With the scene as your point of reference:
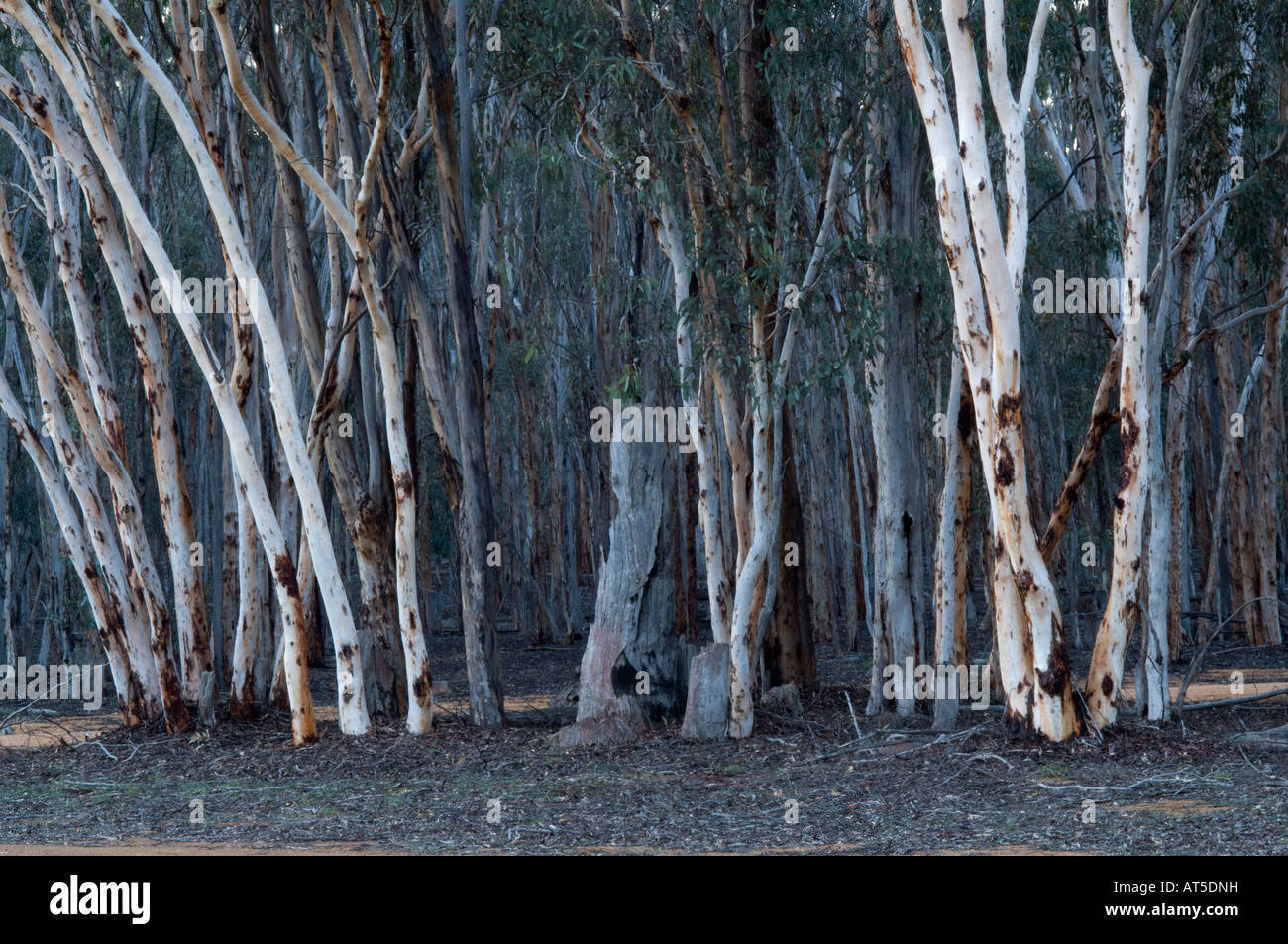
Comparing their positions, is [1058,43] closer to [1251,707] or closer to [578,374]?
[1251,707]

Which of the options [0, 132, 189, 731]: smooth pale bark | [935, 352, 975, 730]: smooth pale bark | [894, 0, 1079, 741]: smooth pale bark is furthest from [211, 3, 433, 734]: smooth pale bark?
[935, 352, 975, 730]: smooth pale bark

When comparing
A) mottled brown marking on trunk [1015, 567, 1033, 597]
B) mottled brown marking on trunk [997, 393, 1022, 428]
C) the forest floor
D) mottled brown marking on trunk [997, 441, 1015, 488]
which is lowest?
the forest floor

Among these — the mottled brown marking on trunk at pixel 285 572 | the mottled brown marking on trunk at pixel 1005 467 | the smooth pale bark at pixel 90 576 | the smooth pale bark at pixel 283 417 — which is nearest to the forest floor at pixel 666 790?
the smooth pale bark at pixel 90 576

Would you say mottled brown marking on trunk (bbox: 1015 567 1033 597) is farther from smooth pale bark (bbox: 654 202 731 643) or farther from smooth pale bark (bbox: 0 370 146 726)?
smooth pale bark (bbox: 0 370 146 726)

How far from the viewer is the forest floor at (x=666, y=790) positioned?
6.47 m

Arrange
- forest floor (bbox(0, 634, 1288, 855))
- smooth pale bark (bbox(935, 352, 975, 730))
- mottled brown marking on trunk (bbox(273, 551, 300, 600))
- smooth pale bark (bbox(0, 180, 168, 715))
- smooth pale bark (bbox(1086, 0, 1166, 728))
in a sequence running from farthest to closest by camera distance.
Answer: smooth pale bark (bbox(0, 180, 168, 715)) < smooth pale bark (bbox(935, 352, 975, 730)) < mottled brown marking on trunk (bbox(273, 551, 300, 600)) < smooth pale bark (bbox(1086, 0, 1166, 728)) < forest floor (bbox(0, 634, 1288, 855))

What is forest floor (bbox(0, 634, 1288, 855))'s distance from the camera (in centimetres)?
647

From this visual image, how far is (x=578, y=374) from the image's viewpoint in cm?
2053

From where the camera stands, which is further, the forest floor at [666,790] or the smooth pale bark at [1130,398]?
the smooth pale bark at [1130,398]

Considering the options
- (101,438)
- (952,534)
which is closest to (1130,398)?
(952,534)

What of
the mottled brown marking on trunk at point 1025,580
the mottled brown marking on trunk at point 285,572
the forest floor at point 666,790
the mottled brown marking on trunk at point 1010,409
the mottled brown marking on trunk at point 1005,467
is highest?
the mottled brown marking on trunk at point 1010,409

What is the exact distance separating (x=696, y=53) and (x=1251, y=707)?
6.54 meters

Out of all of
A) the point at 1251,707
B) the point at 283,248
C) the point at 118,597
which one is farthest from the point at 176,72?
the point at 1251,707

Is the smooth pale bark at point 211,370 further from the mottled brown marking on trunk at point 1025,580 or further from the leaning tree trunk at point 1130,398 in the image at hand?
the leaning tree trunk at point 1130,398
